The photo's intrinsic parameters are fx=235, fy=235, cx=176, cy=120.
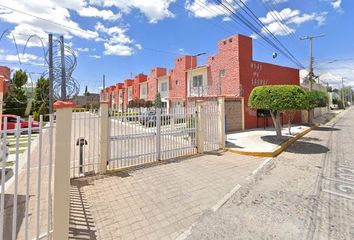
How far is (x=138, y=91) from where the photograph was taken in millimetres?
43344

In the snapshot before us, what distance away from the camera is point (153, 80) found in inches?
1421

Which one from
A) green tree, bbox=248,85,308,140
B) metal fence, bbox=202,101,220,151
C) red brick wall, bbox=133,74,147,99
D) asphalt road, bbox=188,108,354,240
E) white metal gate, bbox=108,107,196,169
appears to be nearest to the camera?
asphalt road, bbox=188,108,354,240

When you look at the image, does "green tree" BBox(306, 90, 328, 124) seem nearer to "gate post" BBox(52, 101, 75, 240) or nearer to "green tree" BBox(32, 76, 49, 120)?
"green tree" BBox(32, 76, 49, 120)

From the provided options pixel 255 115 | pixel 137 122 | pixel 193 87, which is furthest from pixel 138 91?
pixel 137 122

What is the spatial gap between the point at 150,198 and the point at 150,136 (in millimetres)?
3027

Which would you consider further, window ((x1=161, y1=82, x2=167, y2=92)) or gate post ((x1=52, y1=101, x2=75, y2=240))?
window ((x1=161, y1=82, x2=167, y2=92))

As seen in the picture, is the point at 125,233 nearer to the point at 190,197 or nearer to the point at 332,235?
the point at 190,197

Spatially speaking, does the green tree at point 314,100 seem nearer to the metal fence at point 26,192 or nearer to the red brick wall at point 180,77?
the red brick wall at point 180,77

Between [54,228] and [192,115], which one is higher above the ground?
[192,115]

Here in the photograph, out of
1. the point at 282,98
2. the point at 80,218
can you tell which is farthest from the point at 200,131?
the point at 80,218

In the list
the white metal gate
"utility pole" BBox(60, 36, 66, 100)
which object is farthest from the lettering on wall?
"utility pole" BBox(60, 36, 66, 100)

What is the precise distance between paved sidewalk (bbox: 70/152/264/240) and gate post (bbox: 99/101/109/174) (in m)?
0.39

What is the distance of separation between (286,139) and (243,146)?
3.74 meters

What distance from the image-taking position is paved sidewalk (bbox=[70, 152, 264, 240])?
4.06 m
